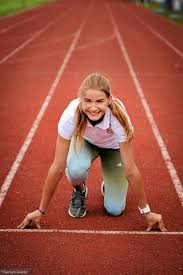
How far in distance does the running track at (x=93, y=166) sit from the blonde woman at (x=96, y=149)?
17cm

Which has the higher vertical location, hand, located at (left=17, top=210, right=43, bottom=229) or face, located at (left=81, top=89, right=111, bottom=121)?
face, located at (left=81, top=89, right=111, bottom=121)

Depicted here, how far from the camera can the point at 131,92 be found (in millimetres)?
9766

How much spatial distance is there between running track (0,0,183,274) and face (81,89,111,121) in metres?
1.04

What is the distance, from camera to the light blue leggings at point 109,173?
4340 mm

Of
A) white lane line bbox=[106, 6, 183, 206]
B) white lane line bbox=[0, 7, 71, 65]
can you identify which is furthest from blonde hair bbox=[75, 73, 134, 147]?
white lane line bbox=[0, 7, 71, 65]

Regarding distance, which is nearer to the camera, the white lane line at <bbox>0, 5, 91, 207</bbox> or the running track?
the running track

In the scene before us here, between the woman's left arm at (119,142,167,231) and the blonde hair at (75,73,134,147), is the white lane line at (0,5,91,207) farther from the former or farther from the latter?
the woman's left arm at (119,142,167,231)

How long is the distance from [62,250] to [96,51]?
482 inches

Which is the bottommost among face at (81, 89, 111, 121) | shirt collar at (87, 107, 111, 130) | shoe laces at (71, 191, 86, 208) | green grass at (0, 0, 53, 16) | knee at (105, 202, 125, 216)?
green grass at (0, 0, 53, 16)

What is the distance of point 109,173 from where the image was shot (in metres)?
4.51

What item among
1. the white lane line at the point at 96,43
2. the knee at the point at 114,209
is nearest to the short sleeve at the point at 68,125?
the knee at the point at 114,209

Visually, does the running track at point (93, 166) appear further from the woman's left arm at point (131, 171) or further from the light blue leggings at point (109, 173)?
the woman's left arm at point (131, 171)

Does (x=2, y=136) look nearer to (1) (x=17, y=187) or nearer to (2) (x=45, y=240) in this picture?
(1) (x=17, y=187)

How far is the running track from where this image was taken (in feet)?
12.4
